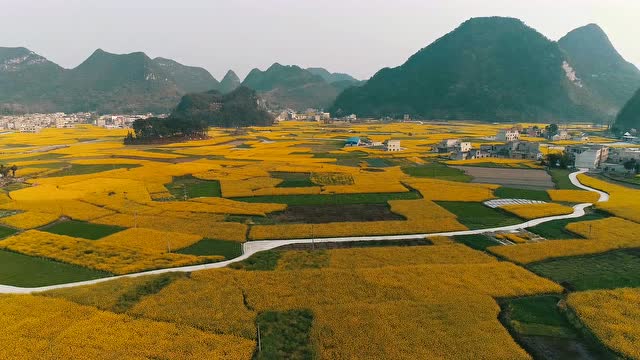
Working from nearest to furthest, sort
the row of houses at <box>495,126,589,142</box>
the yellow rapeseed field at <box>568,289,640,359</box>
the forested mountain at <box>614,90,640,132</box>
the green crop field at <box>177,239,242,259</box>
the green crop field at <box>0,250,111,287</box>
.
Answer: the yellow rapeseed field at <box>568,289,640,359</box> → the green crop field at <box>0,250,111,287</box> → the green crop field at <box>177,239,242,259</box> → the row of houses at <box>495,126,589,142</box> → the forested mountain at <box>614,90,640,132</box>

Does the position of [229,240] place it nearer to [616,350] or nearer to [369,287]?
[369,287]

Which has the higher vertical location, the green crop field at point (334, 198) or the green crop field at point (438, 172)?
the green crop field at point (438, 172)

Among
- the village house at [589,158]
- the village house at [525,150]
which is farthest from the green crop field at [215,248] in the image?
Answer: the village house at [525,150]

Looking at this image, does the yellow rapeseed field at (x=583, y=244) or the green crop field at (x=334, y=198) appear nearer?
the yellow rapeseed field at (x=583, y=244)

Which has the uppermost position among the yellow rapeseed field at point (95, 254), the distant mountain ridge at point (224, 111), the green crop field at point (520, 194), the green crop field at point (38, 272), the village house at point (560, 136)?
the distant mountain ridge at point (224, 111)

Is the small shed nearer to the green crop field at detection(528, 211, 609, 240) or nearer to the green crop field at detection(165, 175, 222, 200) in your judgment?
the green crop field at detection(165, 175, 222, 200)

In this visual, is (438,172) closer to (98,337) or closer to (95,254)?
(95,254)

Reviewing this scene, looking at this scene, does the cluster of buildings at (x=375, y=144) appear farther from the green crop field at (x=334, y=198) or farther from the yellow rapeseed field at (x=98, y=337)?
the yellow rapeseed field at (x=98, y=337)

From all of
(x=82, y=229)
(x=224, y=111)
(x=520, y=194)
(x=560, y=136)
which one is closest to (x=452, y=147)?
(x=520, y=194)

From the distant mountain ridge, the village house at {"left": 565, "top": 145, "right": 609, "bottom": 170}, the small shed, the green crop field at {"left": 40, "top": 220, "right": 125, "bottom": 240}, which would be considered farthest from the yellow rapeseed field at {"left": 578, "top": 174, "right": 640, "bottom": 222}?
the distant mountain ridge

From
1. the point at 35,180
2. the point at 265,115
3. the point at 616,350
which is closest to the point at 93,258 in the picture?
the point at 616,350

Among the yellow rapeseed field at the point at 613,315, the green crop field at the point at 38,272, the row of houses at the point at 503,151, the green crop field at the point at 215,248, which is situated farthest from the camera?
the row of houses at the point at 503,151
